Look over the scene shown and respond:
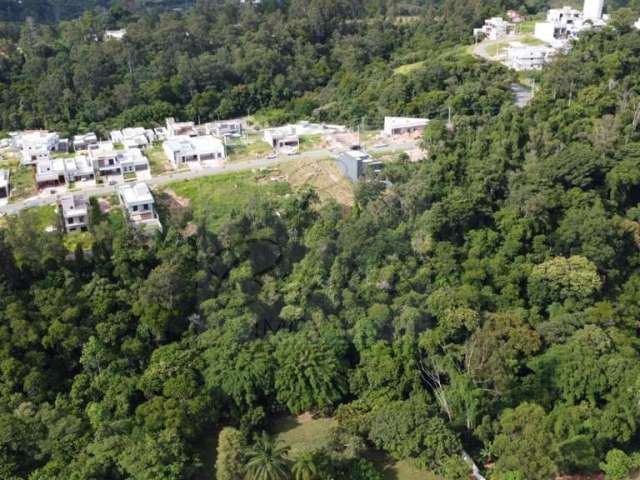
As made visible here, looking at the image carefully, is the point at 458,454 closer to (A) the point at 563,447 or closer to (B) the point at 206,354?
(A) the point at 563,447

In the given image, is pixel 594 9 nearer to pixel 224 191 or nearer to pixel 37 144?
pixel 224 191

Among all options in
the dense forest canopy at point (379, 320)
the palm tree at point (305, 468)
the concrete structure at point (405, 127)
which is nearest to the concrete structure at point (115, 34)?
the concrete structure at point (405, 127)

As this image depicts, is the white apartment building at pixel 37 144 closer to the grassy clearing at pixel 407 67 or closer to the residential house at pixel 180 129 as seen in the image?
the residential house at pixel 180 129

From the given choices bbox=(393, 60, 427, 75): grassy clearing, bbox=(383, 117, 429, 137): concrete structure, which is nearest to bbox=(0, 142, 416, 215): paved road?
bbox=(383, 117, 429, 137): concrete structure

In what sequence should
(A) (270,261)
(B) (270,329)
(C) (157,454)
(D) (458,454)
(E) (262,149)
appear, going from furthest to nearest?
1. (E) (262,149)
2. (A) (270,261)
3. (B) (270,329)
4. (D) (458,454)
5. (C) (157,454)

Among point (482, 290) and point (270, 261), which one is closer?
point (482, 290)

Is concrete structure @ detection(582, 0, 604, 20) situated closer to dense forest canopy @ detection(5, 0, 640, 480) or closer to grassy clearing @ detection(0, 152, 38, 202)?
dense forest canopy @ detection(5, 0, 640, 480)

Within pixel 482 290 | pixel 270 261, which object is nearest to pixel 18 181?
pixel 270 261
